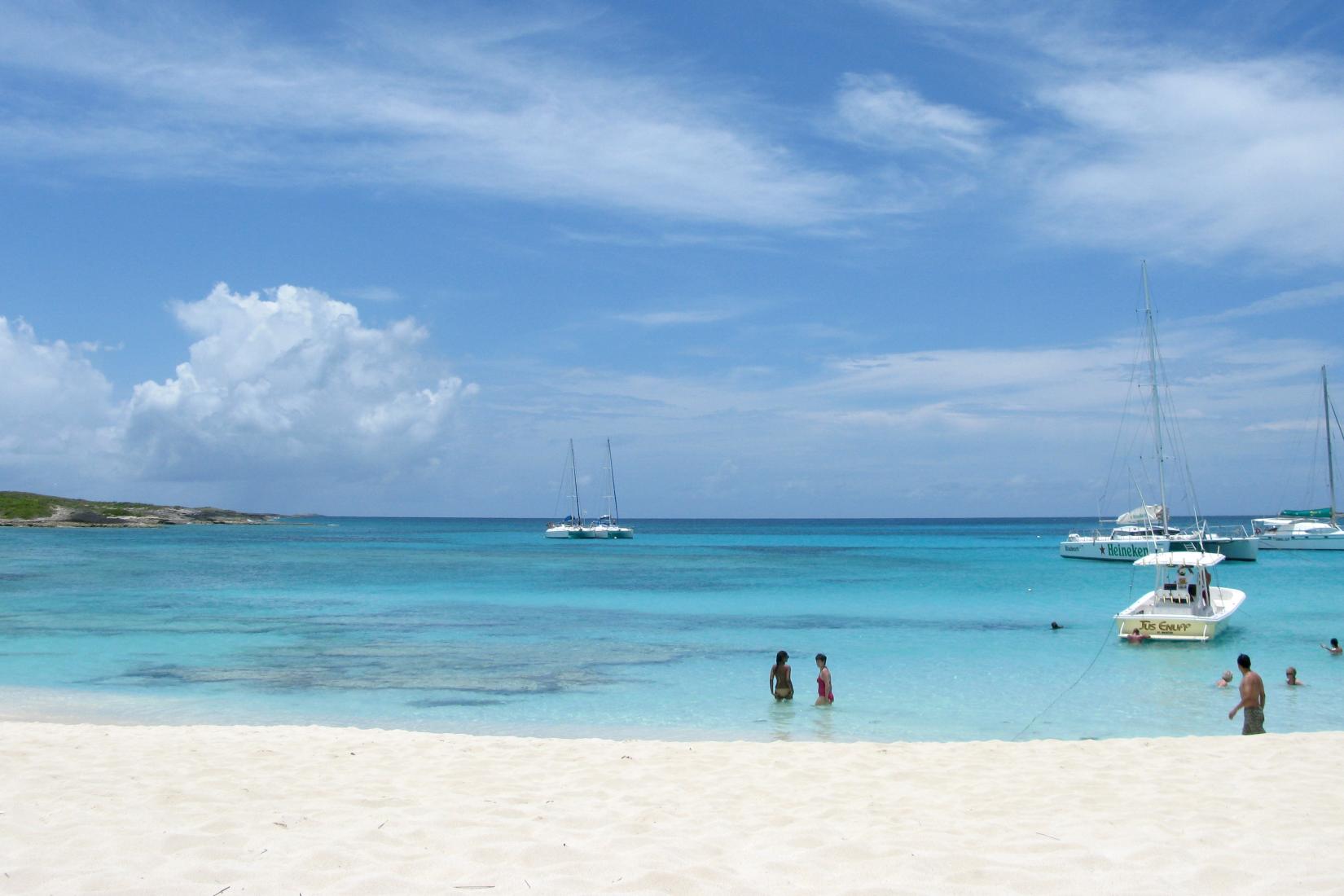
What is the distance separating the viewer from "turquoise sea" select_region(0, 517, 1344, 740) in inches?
653

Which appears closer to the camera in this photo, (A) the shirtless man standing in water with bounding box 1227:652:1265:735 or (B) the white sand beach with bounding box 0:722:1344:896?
(B) the white sand beach with bounding box 0:722:1344:896

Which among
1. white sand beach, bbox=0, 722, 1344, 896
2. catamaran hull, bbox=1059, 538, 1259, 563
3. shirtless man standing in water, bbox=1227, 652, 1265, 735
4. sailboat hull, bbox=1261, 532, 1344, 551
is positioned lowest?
sailboat hull, bbox=1261, 532, 1344, 551

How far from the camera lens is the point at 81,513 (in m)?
139

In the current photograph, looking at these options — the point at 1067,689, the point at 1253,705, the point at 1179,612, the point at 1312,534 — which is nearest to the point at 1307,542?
the point at 1312,534

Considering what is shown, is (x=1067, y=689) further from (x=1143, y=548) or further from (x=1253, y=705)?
(x=1143, y=548)

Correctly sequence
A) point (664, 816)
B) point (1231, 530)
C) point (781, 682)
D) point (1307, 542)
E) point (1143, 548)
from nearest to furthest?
point (664, 816)
point (781, 682)
point (1143, 548)
point (1307, 542)
point (1231, 530)

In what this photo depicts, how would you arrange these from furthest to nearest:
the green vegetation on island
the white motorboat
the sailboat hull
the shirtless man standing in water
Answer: the green vegetation on island
the sailboat hull
the white motorboat
the shirtless man standing in water

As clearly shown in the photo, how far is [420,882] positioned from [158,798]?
12.4ft

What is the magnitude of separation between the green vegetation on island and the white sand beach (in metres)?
146

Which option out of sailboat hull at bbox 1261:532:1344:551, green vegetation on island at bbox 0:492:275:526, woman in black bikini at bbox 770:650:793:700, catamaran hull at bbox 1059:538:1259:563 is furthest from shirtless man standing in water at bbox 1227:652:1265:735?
green vegetation on island at bbox 0:492:275:526

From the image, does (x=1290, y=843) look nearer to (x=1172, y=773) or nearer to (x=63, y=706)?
(x=1172, y=773)

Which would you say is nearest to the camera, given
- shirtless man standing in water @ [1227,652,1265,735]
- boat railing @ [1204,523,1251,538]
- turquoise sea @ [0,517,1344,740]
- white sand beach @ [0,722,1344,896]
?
white sand beach @ [0,722,1344,896]

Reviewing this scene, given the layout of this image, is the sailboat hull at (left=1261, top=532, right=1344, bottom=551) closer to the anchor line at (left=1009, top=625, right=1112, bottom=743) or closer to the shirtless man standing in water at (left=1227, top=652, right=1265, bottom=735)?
the anchor line at (left=1009, top=625, right=1112, bottom=743)

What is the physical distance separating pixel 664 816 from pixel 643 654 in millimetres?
15780
